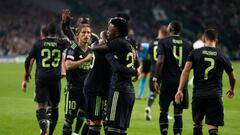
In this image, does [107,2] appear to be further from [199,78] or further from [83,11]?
[199,78]

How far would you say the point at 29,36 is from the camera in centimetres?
6153

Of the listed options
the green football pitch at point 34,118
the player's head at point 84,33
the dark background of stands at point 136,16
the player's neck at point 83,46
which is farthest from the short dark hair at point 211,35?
the dark background of stands at point 136,16

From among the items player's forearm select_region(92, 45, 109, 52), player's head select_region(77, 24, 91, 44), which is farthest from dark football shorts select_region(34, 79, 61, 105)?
player's forearm select_region(92, 45, 109, 52)

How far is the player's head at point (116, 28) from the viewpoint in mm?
10727

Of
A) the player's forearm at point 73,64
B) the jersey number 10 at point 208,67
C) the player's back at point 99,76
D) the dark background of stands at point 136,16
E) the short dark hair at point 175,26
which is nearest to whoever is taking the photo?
the player's back at point 99,76

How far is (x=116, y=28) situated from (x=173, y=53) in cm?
362

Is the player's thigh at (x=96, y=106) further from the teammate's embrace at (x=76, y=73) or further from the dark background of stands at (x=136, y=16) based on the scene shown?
the dark background of stands at (x=136, y=16)

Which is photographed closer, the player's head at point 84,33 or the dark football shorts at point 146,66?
the player's head at point 84,33

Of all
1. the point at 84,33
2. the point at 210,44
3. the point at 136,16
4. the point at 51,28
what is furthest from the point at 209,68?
the point at 136,16

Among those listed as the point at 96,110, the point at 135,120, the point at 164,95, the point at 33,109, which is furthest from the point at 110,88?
the point at 33,109

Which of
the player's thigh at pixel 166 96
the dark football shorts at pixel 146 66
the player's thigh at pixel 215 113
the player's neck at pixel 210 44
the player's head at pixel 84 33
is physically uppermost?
the dark football shorts at pixel 146 66

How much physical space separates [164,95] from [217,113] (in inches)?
87.1

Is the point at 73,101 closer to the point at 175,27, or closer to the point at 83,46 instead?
the point at 83,46

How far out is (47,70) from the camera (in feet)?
45.9
